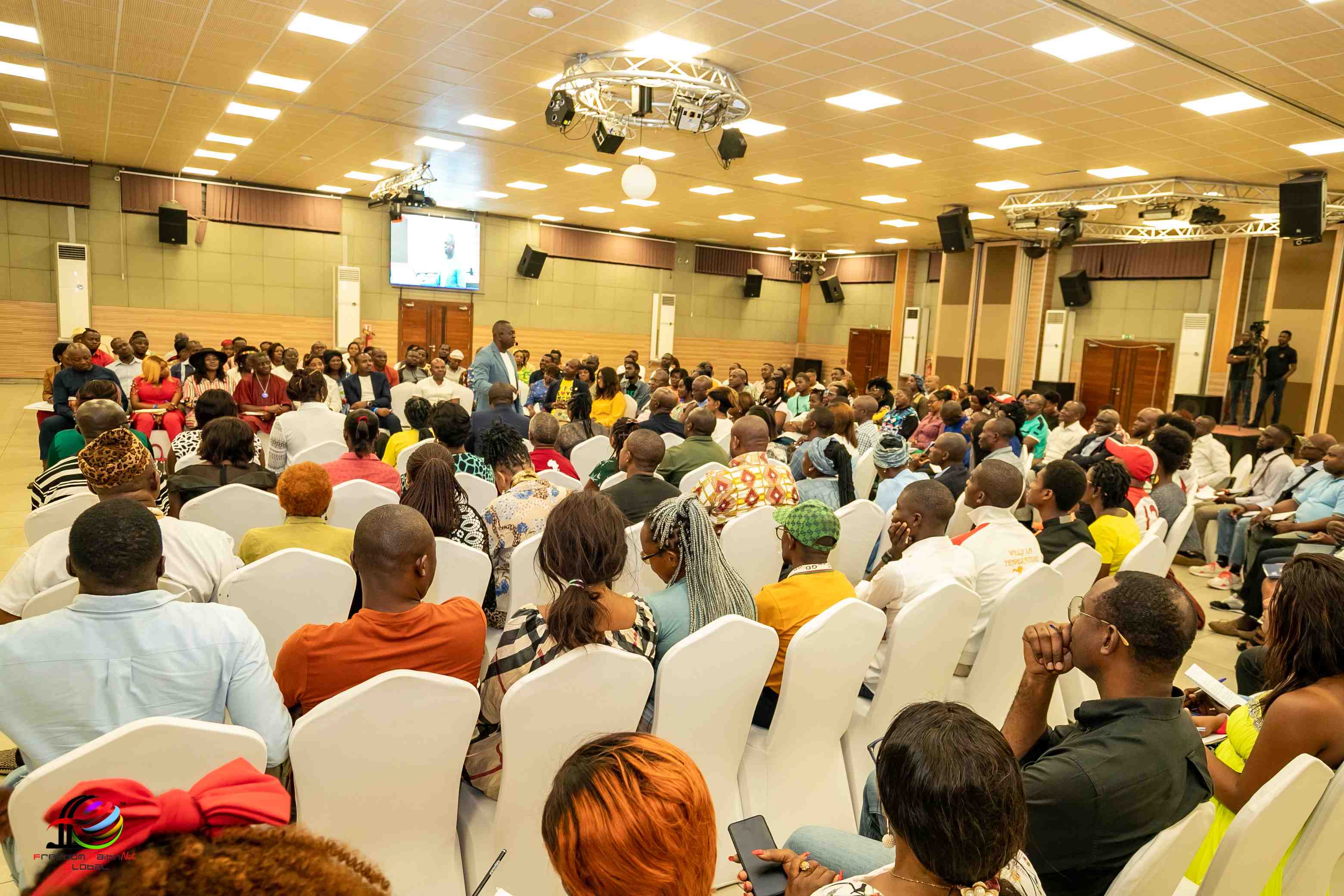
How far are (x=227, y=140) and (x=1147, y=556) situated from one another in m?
13.5

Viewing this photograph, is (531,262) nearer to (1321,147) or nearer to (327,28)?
(327,28)

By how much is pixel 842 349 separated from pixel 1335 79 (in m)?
16.9

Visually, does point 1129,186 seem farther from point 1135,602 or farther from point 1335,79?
point 1135,602

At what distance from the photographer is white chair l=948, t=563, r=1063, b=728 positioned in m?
3.21

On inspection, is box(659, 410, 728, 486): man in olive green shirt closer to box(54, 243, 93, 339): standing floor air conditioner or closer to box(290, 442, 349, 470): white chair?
box(290, 442, 349, 470): white chair

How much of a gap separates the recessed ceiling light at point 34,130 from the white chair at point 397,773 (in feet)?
47.1

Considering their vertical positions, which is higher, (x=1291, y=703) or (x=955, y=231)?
(x=955, y=231)

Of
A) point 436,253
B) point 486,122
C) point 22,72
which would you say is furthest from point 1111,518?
point 436,253

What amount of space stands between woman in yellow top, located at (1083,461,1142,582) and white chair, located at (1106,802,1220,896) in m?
2.73

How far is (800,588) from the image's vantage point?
292 centimetres

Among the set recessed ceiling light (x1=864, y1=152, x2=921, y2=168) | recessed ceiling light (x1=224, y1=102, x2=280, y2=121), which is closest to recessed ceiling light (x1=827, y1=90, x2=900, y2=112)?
recessed ceiling light (x1=864, y1=152, x2=921, y2=168)

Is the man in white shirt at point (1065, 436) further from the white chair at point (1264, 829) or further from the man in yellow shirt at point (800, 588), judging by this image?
the white chair at point (1264, 829)

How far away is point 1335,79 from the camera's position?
704 centimetres

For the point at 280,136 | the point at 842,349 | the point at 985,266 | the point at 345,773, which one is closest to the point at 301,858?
the point at 345,773
